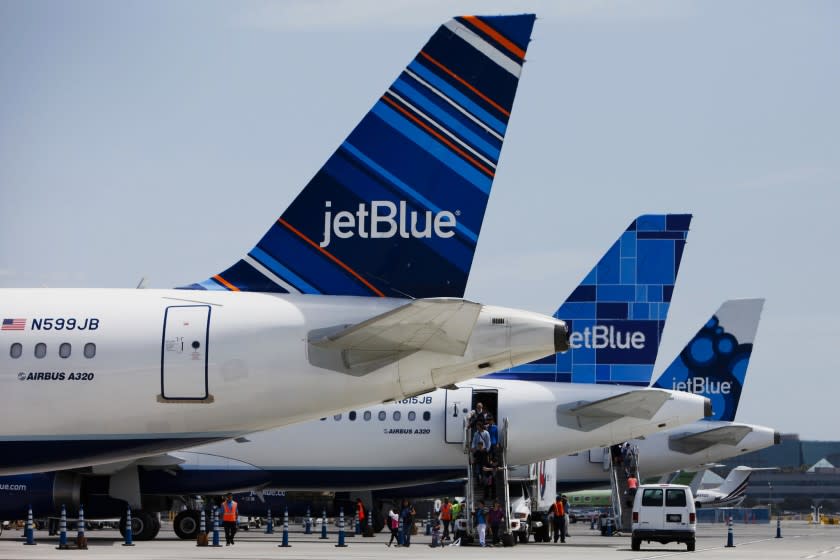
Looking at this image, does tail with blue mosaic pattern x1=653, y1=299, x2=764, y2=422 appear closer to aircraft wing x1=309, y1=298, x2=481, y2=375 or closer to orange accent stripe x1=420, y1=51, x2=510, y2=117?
orange accent stripe x1=420, y1=51, x2=510, y2=117

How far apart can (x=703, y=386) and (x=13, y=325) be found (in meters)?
32.4

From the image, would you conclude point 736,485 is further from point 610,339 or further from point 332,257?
point 332,257

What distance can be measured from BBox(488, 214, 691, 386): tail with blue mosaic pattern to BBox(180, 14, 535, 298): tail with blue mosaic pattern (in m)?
22.2

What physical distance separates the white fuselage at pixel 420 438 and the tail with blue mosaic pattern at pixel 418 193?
626 inches

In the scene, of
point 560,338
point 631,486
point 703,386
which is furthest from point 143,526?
point 703,386

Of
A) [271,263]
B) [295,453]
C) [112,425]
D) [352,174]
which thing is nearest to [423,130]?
[352,174]

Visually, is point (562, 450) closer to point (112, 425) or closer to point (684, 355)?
point (684, 355)

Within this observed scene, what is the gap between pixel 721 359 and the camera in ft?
152

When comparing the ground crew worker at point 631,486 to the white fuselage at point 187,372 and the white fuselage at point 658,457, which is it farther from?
the white fuselage at point 187,372

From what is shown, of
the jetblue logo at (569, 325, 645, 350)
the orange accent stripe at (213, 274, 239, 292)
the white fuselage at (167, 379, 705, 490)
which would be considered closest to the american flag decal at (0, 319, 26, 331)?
the orange accent stripe at (213, 274, 239, 292)

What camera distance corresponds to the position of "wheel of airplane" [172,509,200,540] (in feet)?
110

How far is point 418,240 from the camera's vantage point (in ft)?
58.9

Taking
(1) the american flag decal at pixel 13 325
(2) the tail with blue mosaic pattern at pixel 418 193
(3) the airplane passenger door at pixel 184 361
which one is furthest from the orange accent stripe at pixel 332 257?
(1) the american flag decal at pixel 13 325

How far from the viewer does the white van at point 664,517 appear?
3153cm
